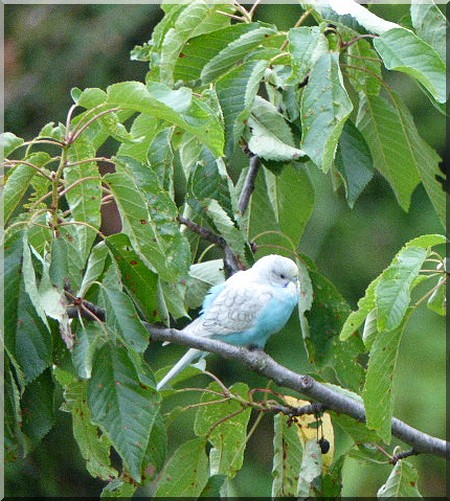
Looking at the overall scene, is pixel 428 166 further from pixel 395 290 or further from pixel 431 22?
pixel 395 290

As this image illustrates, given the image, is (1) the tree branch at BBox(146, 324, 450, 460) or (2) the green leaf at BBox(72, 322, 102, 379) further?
(1) the tree branch at BBox(146, 324, 450, 460)

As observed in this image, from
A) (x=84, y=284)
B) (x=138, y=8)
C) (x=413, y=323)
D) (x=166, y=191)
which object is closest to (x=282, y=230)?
(x=166, y=191)

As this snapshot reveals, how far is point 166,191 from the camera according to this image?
1427mm

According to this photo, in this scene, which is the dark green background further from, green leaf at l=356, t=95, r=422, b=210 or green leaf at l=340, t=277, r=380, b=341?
green leaf at l=340, t=277, r=380, b=341

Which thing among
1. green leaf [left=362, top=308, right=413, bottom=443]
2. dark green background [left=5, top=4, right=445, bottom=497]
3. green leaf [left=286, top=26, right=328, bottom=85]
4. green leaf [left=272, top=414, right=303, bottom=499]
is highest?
green leaf [left=286, top=26, right=328, bottom=85]

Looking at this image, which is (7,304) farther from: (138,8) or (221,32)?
(138,8)

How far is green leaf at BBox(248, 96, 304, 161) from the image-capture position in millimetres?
1386

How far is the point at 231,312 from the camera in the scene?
183 cm

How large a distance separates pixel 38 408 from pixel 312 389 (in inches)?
15.0

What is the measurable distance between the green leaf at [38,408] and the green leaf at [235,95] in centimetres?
41

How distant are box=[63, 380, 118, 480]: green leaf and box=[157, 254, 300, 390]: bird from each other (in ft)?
1.09

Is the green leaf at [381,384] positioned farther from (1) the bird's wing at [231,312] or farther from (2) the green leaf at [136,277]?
(1) the bird's wing at [231,312]

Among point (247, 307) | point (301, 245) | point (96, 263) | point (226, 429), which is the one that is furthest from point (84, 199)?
point (301, 245)

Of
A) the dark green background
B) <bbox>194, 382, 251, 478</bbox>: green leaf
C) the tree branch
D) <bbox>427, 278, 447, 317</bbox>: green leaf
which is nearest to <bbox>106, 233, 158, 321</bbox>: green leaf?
the tree branch
